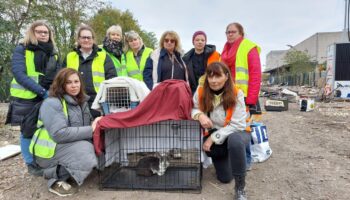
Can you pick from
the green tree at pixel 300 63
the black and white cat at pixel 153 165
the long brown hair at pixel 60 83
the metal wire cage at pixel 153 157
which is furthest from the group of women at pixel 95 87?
the green tree at pixel 300 63

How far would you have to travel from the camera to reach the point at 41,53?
3666 millimetres

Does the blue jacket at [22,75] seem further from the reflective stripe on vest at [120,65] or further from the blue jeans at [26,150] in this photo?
the reflective stripe on vest at [120,65]

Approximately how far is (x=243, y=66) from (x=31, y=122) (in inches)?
102

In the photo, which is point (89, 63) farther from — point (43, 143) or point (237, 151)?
point (237, 151)

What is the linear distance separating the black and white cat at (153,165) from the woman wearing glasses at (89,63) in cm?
85

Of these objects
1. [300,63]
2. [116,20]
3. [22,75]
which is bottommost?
[22,75]

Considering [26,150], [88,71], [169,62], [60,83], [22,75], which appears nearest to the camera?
[60,83]

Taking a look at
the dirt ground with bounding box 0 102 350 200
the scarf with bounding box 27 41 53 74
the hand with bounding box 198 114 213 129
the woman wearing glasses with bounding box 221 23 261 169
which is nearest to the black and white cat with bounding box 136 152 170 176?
the dirt ground with bounding box 0 102 350 200

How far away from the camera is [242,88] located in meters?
3.59

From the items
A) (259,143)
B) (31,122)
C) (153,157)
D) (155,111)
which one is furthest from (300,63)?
(31,122)

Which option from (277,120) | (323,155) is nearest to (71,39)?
(277,120)

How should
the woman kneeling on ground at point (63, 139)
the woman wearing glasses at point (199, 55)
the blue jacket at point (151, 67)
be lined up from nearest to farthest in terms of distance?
the woman kneeling on ground at point (63, 139) → the woman wearing glasses at point (199, 55) → the blue jacket at point (151, 67)

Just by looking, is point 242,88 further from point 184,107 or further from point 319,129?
point 319,129

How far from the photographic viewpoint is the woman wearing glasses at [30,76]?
354 cm
